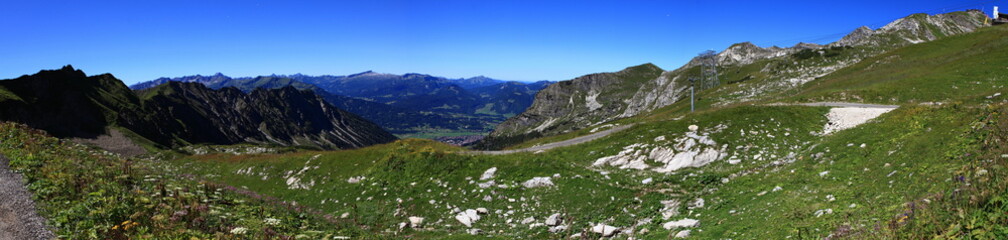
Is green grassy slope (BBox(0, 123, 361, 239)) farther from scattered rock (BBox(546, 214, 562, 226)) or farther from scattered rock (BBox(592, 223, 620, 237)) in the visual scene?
scattered rock (BBox(592, 223, 620, 237))

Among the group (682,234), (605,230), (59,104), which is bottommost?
(605,230)

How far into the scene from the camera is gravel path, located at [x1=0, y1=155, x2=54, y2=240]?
12.0m

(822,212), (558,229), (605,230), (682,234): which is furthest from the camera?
(558,229)

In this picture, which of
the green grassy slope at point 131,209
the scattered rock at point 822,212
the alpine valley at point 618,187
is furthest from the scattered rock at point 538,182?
the scattered rock at point 822,212

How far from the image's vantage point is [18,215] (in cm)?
1325

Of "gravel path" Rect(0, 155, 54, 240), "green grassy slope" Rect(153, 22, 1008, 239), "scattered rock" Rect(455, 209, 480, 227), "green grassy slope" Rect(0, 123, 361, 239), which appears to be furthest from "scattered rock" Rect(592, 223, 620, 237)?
"gravel path" Rect(0, 155, 54, 240)

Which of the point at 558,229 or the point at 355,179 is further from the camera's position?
the point at 355,179

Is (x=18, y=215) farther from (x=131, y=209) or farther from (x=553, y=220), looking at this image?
(x=553, y=220)

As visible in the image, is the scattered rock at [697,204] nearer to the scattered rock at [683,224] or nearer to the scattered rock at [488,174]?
the scattered rock at [683,224]

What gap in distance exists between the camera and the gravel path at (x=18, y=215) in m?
12.0

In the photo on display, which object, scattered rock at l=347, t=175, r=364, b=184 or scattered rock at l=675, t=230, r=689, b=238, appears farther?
scattered rock at l=347, t=175, r=364, b=184

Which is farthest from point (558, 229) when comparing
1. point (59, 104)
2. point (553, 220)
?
point (59, 104)

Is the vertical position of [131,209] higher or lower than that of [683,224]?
higher

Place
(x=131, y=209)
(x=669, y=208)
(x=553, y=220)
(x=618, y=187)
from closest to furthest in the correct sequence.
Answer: (x=131, y=209) → (x=669, y=208) → (x=553, y=220) → (x=618, y=187)
